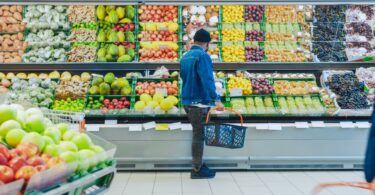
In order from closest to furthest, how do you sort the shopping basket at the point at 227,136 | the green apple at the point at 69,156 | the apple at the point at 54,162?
the apple at the point at 54,162 → the green apple at the point at 69,156 → the shopping basket at the point at 227,136

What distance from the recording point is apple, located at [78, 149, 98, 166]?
2.21 m

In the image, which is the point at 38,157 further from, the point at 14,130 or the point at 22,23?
the point at 22,23

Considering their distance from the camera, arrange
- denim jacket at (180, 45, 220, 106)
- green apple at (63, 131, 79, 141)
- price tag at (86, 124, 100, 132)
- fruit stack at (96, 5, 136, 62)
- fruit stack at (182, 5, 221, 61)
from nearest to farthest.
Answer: green apple at (63, 131, 79, 141) < denim jacket at (180, 45, 220, 106) < price tag at (86, 124, 100, 132) < fruit stack at (96, 5, 136, 62) < fruit stack at (182, 5, 221, 61)

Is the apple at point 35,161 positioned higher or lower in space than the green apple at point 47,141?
lower

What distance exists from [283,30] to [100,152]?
4982 mm

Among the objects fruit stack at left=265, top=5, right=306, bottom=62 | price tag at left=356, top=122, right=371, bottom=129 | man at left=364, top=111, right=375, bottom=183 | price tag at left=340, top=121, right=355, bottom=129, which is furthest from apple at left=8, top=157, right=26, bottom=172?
fruit stack at left=265, top=5, right=306, bottom=62

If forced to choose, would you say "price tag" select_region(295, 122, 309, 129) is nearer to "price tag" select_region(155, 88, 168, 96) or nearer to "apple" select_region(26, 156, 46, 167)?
"price tag" select_region(155, 88, 168, 96)

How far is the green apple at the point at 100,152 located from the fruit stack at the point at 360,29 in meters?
5.13

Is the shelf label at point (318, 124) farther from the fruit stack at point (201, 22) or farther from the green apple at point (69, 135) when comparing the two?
the green apple at point (69, 135)

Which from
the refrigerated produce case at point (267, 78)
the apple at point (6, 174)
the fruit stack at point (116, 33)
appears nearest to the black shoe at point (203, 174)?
the refrigerated produce case at point (267, 78)

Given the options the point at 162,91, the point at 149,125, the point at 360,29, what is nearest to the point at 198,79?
the point at 162,91

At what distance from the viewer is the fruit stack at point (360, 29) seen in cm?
675

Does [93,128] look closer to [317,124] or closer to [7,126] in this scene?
[317,124]

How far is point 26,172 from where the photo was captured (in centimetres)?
187
